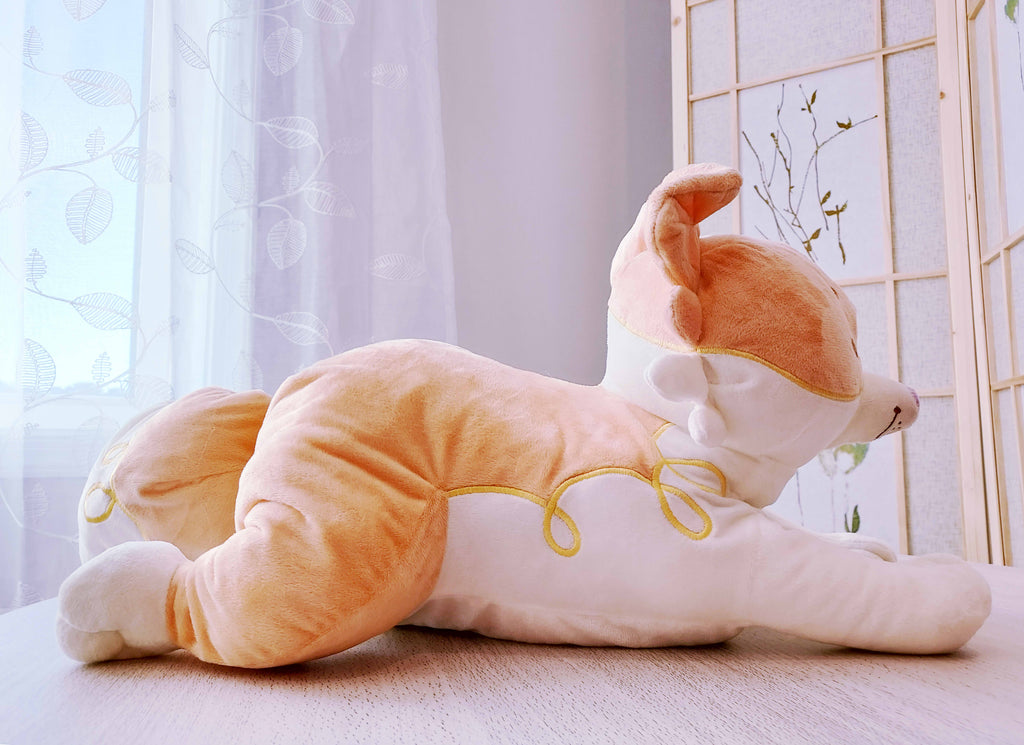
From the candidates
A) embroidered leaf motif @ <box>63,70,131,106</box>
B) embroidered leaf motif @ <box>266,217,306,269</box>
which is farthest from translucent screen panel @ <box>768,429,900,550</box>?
embroidered leaf motif @ <box>63,70,131,106</box>

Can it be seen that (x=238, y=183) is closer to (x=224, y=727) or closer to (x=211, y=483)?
(x=211, y=483)

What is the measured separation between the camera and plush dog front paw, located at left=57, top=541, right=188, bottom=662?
1.84 feet

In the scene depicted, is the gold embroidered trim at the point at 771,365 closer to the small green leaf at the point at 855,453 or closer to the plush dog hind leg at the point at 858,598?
the plush dog hind leg at the point at 858,598

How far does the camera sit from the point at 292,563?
0.54 m

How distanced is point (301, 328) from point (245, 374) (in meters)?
0.15

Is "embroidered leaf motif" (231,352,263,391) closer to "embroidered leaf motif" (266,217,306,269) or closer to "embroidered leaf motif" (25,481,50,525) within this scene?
"embroidered leaf motif" (266,217,306,269)

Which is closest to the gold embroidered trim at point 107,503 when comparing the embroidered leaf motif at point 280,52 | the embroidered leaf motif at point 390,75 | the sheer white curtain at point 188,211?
the sheer white curtain at point 188,211

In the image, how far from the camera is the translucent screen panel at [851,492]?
1711 mm

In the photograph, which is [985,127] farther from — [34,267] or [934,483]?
[34,267]

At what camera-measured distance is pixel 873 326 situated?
1.77m

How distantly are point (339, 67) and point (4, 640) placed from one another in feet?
4.60

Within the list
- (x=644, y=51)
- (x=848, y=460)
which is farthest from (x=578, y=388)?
(x=644, y=51)

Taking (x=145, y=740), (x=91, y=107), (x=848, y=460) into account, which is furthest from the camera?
(x=848, y=460)

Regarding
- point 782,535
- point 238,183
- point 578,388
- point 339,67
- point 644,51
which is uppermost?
point 644,51
